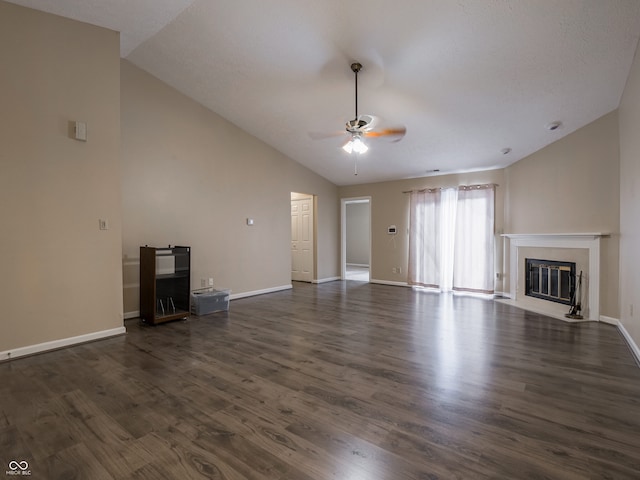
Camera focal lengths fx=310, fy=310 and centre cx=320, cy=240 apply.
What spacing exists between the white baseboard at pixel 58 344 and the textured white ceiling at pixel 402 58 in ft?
10.8

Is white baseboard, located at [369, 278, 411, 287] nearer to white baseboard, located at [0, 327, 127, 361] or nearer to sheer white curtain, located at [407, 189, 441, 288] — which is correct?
sheer white curtain, located at [407, 189, 441, 288]

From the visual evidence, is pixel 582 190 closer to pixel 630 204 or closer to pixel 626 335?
pixel 630 204

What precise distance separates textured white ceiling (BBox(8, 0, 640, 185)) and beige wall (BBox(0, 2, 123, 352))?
1.29 ft

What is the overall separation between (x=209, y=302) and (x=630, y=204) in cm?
529

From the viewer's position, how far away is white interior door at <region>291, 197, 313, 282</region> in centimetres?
770

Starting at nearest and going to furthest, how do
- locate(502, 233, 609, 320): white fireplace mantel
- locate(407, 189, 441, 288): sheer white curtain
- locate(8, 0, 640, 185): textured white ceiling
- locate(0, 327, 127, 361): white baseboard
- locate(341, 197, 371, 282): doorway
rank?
1. locate(8, 0, 640, 185): textured white ceiling
2. locate(0, 327, 127, 361): white baseboard
3. locate(502, 233, 609, 320): white fireplace mantel
4. locate(407, 189, 441, 288): sheer white curtain
5. locate(341, 197, 371, 282): doorway

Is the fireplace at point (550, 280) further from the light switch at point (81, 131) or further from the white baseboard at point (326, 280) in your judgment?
the light switch at point (81, 131)

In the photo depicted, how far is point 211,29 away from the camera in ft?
11.2

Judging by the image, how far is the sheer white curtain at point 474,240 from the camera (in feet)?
19.8

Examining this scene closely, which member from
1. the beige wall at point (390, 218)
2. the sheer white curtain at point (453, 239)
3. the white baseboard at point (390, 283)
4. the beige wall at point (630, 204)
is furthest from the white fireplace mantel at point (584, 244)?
the white baseboard at point (390, 283)

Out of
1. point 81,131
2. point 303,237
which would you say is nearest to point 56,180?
point 81,131

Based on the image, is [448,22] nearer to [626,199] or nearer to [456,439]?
[626,199]

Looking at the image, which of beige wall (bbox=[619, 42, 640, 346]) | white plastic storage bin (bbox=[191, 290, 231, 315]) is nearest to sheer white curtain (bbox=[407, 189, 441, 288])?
beige wall (bbox=[619, 42, 640, 346])

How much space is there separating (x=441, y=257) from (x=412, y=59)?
14.1 ft
